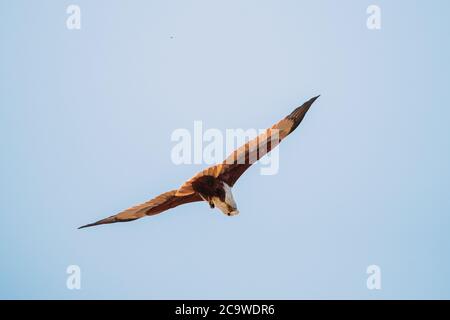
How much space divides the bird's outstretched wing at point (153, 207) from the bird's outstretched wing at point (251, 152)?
1.22 feet

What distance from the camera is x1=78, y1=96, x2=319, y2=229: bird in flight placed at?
15.4 metres

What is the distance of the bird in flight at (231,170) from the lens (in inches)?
604

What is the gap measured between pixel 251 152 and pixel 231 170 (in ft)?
1.69

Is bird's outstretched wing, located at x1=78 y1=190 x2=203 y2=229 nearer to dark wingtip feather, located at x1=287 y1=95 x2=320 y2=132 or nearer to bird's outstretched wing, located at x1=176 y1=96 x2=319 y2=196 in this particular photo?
bird's outstretched wing, located at x1=176 y1=96 x2=319 y2=196

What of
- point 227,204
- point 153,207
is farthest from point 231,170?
point 153,207

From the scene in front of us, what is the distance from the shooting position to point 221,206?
15672 mm

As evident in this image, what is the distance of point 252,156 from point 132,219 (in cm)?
302

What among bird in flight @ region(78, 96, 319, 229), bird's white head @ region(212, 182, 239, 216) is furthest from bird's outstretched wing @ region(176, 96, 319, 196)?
bird's white head @ region(212, 182, 239, 216)

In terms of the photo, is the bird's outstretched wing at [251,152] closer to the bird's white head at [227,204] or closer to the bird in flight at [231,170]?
the bird in flight at [231,170]

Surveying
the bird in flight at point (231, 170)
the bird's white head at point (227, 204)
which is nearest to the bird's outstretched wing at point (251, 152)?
the bird in flight at point (231, 170)

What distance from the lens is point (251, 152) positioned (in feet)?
51.6

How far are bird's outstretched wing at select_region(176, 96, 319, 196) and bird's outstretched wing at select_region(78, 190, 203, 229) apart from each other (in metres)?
0.37
